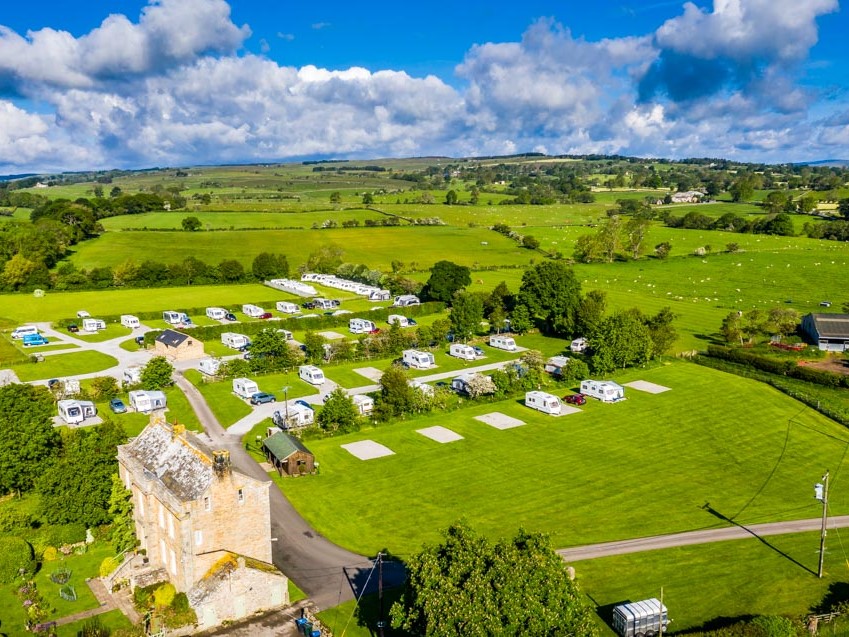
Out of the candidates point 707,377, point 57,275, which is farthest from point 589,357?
point 57,275

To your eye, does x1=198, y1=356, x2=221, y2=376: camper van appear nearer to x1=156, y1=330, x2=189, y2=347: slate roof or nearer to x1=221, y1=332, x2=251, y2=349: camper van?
x1=156, y1=330, x2=189, y2=347: slate roof

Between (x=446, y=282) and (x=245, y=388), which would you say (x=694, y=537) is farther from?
(x=446, y=282)

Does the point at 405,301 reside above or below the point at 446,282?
below

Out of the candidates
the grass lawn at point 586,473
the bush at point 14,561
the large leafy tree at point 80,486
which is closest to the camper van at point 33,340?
the grass lawn at point 586,473

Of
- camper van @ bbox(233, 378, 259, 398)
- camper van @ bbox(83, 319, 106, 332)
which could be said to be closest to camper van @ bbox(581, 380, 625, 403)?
camper van @ bbox(233, 378, 259, 398)

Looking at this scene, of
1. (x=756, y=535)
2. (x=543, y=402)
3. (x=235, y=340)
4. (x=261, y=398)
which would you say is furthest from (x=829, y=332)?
(x=235, y=340)

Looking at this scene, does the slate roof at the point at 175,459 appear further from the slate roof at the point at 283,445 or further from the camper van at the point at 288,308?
the camper van at the point at 288,308
